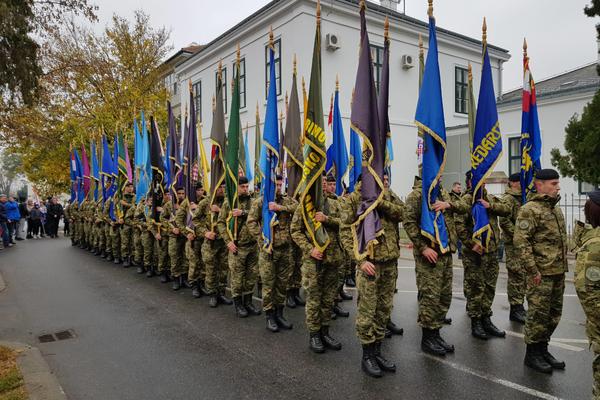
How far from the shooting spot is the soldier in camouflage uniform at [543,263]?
4.47 m

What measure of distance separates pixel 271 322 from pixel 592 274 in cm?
395

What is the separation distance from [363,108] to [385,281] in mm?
1878

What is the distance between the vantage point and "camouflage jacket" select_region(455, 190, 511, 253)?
5.80 meters

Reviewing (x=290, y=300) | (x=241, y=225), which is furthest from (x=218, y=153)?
(x=290, y=300)

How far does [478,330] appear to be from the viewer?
5.59 m

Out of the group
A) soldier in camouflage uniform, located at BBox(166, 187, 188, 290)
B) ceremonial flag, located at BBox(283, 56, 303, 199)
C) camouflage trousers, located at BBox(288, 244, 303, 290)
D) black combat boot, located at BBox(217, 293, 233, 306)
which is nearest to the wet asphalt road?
black combat boot, located at BBox(217, 293, 233, 306)

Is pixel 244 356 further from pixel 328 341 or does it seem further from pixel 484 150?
pixel 484 150

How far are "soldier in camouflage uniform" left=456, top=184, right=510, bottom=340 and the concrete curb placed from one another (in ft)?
15.0

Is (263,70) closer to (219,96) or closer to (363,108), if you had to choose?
(219,96)

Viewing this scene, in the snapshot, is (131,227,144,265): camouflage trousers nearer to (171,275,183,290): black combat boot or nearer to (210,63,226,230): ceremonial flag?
(171,275,183,290): black combat boot

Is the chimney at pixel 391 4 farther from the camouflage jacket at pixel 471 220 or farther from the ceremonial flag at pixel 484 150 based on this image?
the camouflage jacket at pixel 471 220

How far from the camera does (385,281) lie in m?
4.67

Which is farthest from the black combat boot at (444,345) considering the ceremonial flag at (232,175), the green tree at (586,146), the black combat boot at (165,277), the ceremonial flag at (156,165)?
the ceremonial flag at (156,165)

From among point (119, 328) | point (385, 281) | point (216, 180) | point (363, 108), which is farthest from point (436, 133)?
point (119, 328)
